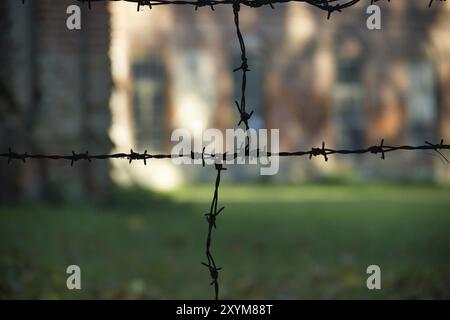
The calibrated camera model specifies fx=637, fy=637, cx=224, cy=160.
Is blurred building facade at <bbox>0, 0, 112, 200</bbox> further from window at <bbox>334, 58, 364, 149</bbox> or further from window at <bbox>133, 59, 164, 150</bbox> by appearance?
window at <bbox>334, 58, 364, 149</bbox>

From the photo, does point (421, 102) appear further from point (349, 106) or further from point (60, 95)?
point (60, 95)

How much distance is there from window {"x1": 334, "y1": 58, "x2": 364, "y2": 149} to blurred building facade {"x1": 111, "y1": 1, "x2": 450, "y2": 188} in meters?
0.03

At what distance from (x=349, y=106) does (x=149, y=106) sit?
6252mm

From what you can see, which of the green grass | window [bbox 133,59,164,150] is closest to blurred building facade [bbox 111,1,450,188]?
window [bbox 133,59,164,150]

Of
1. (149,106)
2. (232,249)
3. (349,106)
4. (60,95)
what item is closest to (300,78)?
(349,106)

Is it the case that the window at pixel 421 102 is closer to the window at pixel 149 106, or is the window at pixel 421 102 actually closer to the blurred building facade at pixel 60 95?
the window at pixel 149 106

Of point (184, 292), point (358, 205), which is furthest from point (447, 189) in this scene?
point (184, 292)

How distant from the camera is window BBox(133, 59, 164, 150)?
59.3ft

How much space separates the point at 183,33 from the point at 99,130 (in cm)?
772

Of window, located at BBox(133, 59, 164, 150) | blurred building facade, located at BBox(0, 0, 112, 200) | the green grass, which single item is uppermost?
window, located at BBox(133, 59, 164, 150)

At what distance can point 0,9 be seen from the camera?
9.17m

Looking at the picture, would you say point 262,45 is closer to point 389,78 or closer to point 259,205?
point 389,78

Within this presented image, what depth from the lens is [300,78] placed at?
752 inches

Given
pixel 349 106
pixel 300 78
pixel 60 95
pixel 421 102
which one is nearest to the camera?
pixel 60 95
